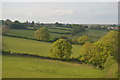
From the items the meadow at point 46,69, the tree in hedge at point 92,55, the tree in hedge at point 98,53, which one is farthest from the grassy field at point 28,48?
the tree in hedge at point 98,53

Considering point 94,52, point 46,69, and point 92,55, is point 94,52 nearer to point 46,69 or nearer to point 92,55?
point 92,55

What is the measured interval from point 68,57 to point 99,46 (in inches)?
383

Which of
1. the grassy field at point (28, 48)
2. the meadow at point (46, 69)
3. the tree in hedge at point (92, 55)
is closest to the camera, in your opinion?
the meadow at point (46, 69)

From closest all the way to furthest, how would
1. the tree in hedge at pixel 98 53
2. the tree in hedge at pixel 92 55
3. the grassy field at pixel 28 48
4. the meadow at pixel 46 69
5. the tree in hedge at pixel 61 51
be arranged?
the meadow at pixel 46 69 < the tree in hedge at pixel 98 53 < the tree in hedge at pixel 92 55 < the tree in hedge at pixel 61 51 < the grassy field at pixel 28 48

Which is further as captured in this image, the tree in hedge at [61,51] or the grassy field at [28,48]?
the grassy field at [28,48]

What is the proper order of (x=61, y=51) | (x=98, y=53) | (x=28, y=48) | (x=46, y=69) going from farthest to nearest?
1. (x=28, y=48)
2. (x=61, y=51)
3. (x=98, y=53)
4. (x=46, y=69)

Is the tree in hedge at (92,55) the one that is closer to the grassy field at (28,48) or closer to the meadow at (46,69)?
the meadow at (46,69)

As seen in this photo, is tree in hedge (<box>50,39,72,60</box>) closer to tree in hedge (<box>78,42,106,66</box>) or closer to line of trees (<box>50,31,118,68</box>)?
line of trees (<box>50,31,118,68</box>)

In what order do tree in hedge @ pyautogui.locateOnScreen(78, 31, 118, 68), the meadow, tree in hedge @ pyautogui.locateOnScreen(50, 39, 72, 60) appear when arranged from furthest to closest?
tree in hedge @ pyautogui.locateOnScreen(50, 39, 72, 60) → tree in hedge @ pyautogui.locateOnScreen(78, 31, 118, 68) → the meadow

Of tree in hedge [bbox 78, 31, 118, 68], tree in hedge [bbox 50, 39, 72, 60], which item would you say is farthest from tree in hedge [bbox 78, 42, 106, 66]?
tree in hedge [bbox 50, 39, 72, 60]

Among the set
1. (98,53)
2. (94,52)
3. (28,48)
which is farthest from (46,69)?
(28,48)

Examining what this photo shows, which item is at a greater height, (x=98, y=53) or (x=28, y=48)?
(x=28, y=48)

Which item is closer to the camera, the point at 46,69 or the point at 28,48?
the point at 46,69

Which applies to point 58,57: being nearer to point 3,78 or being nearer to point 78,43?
point 3,78
